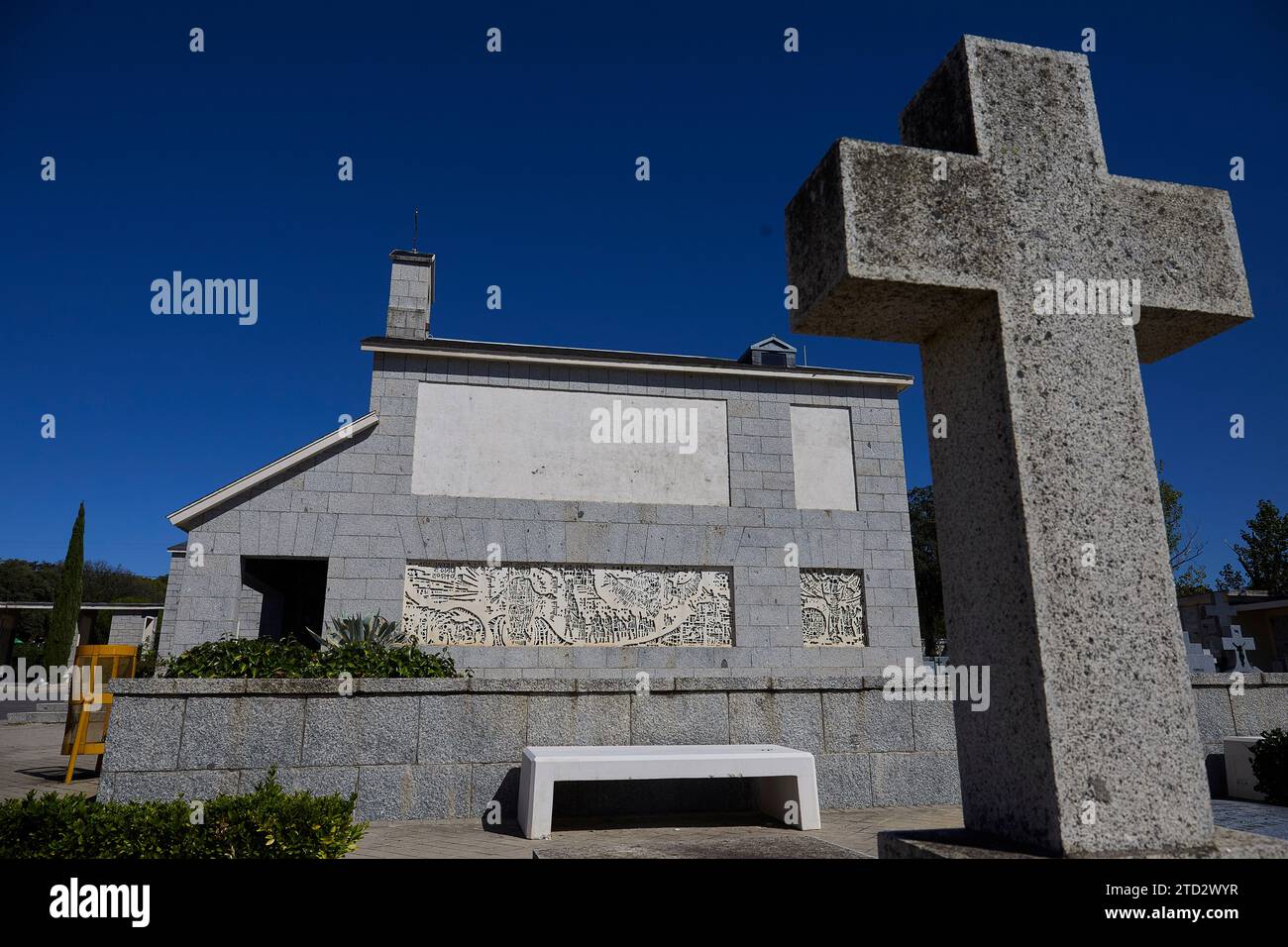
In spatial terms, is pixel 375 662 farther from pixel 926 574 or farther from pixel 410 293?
pixel 926 574

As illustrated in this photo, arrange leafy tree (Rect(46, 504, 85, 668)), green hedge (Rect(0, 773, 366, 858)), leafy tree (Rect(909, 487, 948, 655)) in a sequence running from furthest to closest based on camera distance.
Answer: leafy tree (Rect(909, 487, 948, 655))
leafy tree (Rect(46, 504, 85, 668))
green hedge (Rect(0, 773, 366, 858))

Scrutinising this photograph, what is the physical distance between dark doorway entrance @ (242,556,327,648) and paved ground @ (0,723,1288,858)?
25.8ft

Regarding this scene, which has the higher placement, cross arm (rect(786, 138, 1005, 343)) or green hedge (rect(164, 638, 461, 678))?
cross arm (rect(786, 138, 1005, 343))

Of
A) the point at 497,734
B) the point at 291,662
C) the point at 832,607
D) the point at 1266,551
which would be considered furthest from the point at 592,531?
the point at 1266,551

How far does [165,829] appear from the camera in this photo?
3953 millimetres

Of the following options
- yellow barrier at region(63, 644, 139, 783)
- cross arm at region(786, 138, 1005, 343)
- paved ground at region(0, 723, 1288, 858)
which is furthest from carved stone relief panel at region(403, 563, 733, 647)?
cross arm at region(786, 138, 1005, 343)

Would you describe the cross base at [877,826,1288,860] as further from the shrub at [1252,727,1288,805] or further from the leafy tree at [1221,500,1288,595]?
the leafy tree at [1221,500,1288,595]

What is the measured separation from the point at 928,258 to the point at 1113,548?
1.07 metres

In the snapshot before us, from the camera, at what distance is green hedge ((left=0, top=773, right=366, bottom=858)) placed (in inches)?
150

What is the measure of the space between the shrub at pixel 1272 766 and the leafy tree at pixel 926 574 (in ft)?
89.8

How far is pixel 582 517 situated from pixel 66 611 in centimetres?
2471
